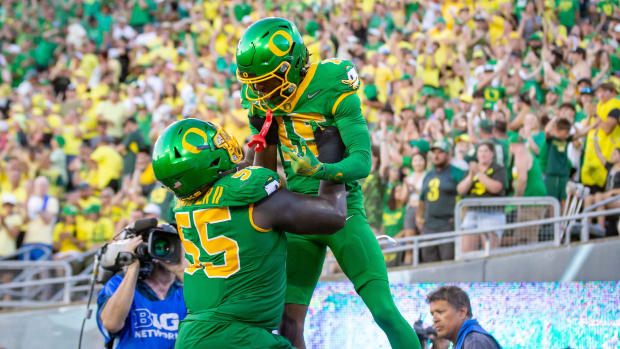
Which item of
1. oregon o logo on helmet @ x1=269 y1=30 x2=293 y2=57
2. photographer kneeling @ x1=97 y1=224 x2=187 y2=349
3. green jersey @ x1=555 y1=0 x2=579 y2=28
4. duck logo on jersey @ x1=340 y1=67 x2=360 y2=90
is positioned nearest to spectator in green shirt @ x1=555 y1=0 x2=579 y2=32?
green jersey @ x1=555 y1=0 x2=579 y2=28

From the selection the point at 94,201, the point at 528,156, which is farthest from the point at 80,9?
the point at 528,156

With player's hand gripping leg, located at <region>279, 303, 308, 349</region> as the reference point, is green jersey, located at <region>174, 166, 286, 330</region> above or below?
above

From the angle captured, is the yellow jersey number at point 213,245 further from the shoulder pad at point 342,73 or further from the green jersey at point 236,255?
the shoulder pad at point 342,73

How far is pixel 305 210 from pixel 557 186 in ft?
16.7

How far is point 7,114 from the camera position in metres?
15.0

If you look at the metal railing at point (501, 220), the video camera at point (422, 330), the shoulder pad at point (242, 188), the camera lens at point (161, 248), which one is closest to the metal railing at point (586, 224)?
the metal railing at point (501, 220)

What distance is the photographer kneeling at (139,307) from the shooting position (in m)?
4.71

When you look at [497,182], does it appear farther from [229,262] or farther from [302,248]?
[229,262]

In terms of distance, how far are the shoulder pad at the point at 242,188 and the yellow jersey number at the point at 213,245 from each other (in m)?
0.04

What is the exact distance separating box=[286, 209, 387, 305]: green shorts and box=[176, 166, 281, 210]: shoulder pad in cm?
49

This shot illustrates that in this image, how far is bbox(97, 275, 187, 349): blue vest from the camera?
484 centimetres

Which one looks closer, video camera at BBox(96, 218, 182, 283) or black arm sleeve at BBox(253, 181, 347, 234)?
black arm sleeve at BBox(253, 181, 347, 234)

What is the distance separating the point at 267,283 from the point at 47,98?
12247 mm

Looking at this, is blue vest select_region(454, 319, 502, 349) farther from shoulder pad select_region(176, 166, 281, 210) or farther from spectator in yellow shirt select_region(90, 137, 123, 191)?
spectator in yellow shirt select_region(90, 137, 123, 191)
